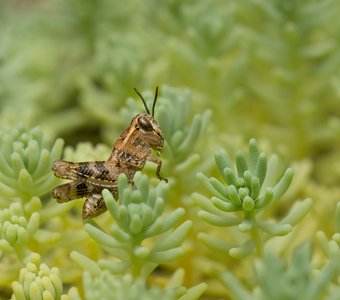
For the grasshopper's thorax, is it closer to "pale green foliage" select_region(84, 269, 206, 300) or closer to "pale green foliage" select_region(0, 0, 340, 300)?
"pale green foliage" select_region(0, 0, 340, 300)

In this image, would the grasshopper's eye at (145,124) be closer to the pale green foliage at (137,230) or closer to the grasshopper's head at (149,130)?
the grasshopper's head at (149,130)

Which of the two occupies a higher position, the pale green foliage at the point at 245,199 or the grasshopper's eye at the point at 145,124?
the grasshopper's eye at the point at 145,124

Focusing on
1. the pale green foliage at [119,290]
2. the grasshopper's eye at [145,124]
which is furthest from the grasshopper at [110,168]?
the pale green foliage at [119,290]

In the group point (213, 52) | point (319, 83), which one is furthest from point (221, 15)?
point (319, 83)

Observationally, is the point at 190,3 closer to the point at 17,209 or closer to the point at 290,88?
the point at 290,88

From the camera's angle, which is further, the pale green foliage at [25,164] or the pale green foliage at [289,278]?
the pale green foliage at [25,164]

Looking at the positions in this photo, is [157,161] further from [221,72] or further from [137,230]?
[221,72]
